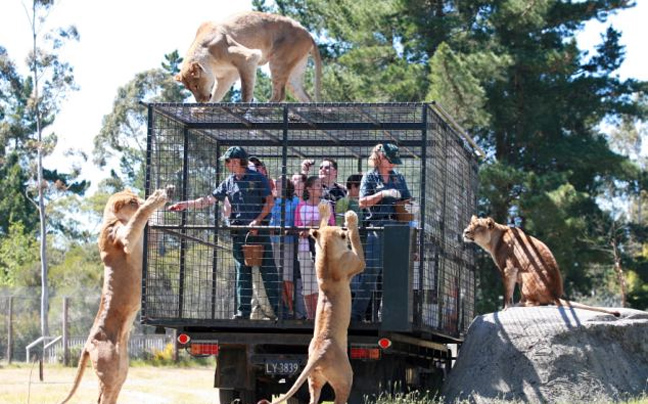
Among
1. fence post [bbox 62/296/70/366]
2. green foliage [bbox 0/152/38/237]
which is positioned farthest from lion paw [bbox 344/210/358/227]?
green foliage [bbox 0/152/38/237]

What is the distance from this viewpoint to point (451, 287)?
11.3m

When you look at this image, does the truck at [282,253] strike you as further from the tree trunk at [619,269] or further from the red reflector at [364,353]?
the tree trunk at [619,269]

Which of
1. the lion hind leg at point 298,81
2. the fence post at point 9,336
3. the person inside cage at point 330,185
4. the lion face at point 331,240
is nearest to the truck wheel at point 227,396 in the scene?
the person inside cage at point 330,185

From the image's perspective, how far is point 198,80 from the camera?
11281 millimetres

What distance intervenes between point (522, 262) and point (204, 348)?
3.64 m

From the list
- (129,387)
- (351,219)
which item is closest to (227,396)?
(351,219)

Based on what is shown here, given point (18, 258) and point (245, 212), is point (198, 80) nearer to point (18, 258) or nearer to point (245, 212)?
point (245, 212)

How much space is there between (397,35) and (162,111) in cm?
1610

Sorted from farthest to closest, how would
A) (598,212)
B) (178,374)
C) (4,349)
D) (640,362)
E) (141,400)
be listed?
(4,349) < (598,212) < (178,374) < (141,400) < (640,362)

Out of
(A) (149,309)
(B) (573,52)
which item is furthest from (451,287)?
(B) (573,52)

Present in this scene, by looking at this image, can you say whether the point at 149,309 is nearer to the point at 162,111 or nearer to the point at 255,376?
the point at 255,376

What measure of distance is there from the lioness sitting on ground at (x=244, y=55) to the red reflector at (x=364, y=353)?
9.71ft

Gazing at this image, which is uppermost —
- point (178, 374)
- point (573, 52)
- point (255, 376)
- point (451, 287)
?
point (573, 52)

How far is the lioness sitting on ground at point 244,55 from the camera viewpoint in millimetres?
11273
